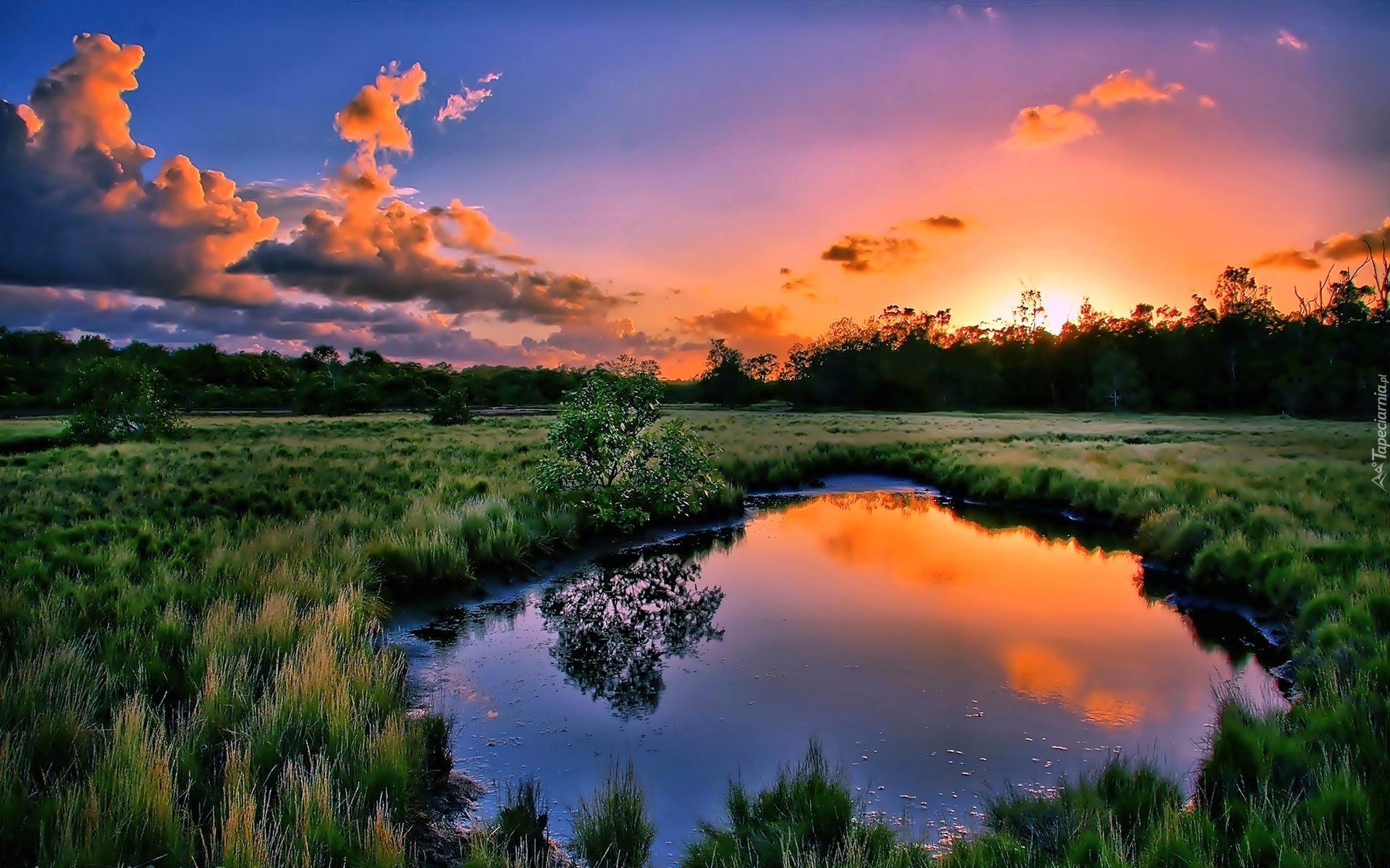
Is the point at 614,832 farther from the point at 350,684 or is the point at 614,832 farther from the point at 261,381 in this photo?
the point at 261,381

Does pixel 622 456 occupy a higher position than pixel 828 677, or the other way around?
pixel 622 456

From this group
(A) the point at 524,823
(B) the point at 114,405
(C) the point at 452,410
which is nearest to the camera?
(A) the point at 524,823

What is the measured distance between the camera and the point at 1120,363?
79938mm

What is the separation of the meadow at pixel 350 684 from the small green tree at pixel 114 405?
16.5 meters

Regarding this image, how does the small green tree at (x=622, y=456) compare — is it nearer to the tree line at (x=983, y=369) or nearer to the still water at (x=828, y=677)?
the still water at (x=828, y=677)

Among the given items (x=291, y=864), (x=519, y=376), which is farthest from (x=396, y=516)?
(x=519, y=376)

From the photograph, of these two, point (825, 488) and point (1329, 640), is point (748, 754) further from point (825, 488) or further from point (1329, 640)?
point (825, 488)

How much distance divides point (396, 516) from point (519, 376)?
Result: 373ft

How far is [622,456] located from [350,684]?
1122 centimetres

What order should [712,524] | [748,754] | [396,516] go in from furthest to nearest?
[712,524], [396,516], [748,754]

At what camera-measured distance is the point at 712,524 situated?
18875 mm

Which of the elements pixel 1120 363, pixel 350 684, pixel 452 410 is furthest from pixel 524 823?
pixel 1120 363

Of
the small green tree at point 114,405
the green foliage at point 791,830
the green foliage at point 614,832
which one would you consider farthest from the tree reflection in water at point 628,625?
the small green tree at point 114,405

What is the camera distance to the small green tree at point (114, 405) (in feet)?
102
